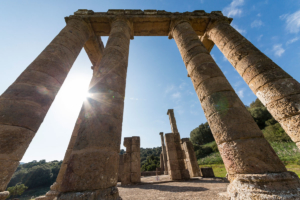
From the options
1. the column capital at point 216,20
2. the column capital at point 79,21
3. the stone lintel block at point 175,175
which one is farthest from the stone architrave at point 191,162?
the column capital at point 79,21

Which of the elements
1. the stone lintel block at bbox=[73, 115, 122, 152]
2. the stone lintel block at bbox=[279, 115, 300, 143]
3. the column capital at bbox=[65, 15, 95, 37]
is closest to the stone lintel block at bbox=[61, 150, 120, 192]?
the stone lintel block at bbox=[73, 115, 122, 152]

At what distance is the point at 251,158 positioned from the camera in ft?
8.12

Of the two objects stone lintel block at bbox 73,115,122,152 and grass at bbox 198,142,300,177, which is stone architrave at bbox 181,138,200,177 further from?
stone lintel block at bbox 73,115,122,152

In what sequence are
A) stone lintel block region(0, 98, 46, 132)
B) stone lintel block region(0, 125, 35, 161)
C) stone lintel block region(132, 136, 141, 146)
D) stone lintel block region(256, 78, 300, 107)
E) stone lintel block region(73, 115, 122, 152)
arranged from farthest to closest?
1. stone lintel block region(132, 136, 141, 146)
2. stone lintel block region(256, 78, 300, 107)
3. stone lintel block region(0, 98, 46, 132)
4. stone lintel block region(0, 125, 35, 161)
5. stone lintel block region(73, 115, 122, 152)

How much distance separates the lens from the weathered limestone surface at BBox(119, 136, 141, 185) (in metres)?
9.43

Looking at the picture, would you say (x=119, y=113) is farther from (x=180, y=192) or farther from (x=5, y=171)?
(x=180, y=192)

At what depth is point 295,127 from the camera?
3.16 meters

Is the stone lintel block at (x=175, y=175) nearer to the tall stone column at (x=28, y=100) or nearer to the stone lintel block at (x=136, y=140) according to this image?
the stone lintel block at (x=136, y=140)

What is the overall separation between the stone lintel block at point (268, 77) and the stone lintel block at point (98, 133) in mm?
4905

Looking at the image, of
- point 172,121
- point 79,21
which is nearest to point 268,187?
point 79,21

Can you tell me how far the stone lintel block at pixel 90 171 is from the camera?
2.10m

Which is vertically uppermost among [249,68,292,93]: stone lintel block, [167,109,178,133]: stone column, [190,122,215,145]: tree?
[190,122,215,145]: tree

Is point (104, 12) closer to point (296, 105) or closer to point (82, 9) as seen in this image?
point (82, 9)

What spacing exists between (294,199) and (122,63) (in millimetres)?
5197
